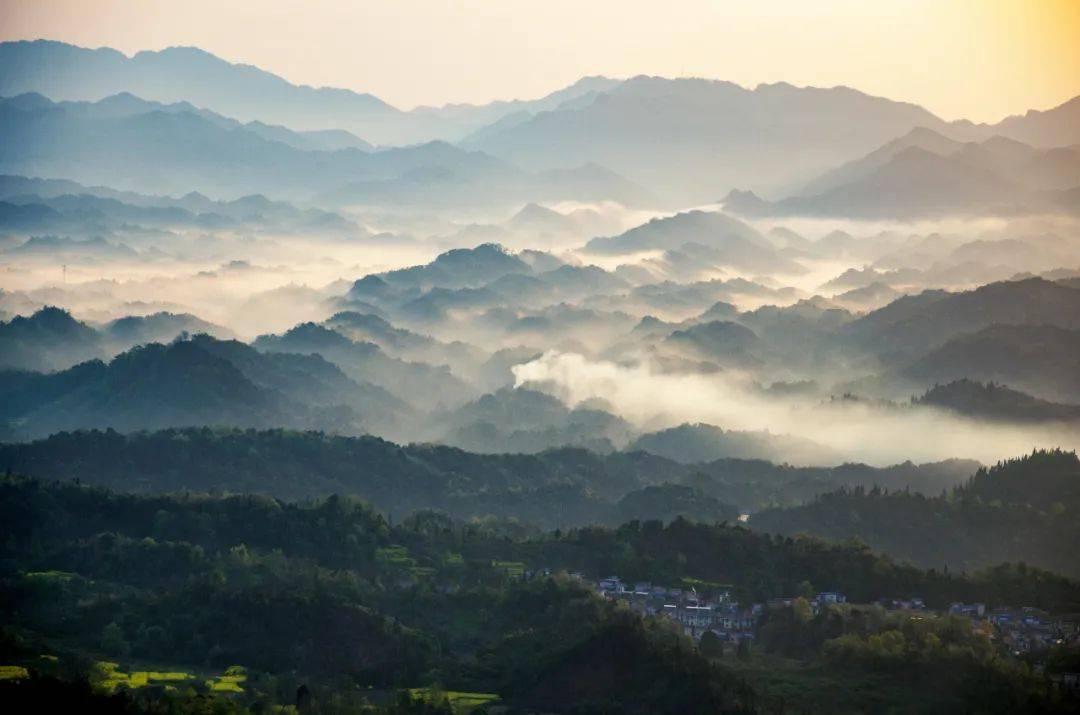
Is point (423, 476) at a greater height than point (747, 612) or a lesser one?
greater

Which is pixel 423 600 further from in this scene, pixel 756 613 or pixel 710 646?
pixel 710 646

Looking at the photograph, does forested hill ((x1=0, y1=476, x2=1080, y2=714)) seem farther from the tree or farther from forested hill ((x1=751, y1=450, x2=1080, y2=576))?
forested hill ((x1=751, y1=450, x2=1080, y2=576))

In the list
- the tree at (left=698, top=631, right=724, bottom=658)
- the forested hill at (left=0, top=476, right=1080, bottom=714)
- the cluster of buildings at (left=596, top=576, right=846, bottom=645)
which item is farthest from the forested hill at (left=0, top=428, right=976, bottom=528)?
the tree at (left=698, top=631, right=724, bottom=658)

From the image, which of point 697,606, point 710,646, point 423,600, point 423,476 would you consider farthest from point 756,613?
point 423,476

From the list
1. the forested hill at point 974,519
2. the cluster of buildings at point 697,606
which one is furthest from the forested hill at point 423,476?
the cluster of buildings at point 697,606

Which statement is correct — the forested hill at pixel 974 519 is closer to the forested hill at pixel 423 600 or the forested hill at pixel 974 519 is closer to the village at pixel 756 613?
the forested hill at pixel 423 600

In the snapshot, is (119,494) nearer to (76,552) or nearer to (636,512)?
(76,552)

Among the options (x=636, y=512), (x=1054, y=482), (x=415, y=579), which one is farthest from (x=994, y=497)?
(x=415, y=579)
